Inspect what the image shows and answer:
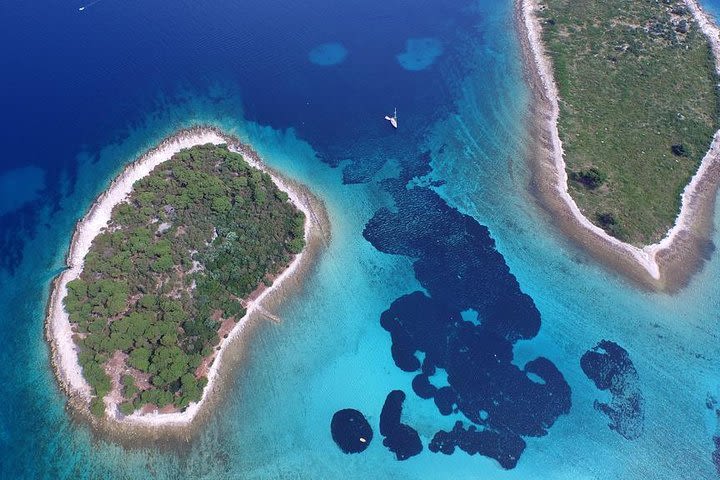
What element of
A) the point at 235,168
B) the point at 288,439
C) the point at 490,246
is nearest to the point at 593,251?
the point at 490,246

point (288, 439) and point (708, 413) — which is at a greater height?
point (288, 439)

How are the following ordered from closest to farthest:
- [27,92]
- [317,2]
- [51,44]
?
[27,92] < [51,44] < [317,2]

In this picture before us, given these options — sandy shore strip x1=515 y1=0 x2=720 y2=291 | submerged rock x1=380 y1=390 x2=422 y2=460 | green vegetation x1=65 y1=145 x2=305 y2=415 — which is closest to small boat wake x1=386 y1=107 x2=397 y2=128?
sandy shore strip x1=515 y1=0 x2=720 y2=291

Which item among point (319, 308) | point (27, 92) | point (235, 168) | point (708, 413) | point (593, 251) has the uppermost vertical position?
point (27, 92)

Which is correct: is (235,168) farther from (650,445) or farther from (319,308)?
(650,445)

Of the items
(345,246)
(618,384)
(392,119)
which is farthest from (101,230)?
(618,384)

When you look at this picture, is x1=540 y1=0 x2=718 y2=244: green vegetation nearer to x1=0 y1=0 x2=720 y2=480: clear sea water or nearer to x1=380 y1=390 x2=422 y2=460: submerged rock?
x1=0 y1=0 x2=720 y2=480: clear sea water

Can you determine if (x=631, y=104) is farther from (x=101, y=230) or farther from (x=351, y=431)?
(x=101, y=230)

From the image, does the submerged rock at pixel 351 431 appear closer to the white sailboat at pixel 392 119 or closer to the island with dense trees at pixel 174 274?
the island with dense trees at pixel 174 274
